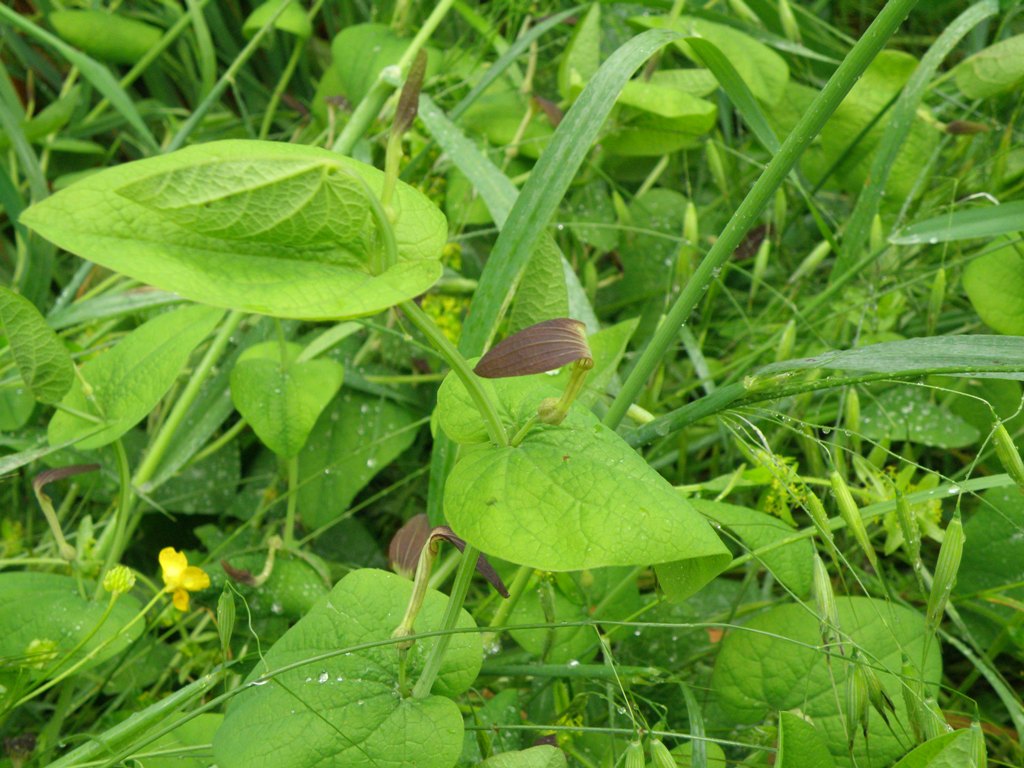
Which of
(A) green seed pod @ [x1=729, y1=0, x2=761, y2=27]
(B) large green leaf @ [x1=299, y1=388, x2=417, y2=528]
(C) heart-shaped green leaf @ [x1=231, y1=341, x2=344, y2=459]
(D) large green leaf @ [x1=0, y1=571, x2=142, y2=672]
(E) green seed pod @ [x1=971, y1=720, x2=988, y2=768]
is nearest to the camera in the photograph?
(E) green seed pod @ [x1=971, y1=720, x2=988, y2=768]

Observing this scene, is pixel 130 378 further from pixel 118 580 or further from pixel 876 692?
pixel 876 692

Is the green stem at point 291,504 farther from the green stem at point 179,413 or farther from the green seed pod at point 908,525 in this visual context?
the green seed pod at point 908,525

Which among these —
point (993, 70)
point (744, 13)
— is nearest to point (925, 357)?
point (993, 70)

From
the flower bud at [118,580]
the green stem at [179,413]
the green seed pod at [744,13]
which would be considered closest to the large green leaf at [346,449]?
the green stem at [179,413]

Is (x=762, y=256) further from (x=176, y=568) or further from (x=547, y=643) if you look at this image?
(x=176, y=568)

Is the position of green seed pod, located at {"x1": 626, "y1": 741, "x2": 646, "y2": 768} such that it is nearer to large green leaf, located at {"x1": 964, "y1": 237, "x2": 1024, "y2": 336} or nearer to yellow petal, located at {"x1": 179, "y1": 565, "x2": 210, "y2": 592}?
yellow petal, located at {"x1": 179, "y1": 565, "x2": 210, "y2": 592}

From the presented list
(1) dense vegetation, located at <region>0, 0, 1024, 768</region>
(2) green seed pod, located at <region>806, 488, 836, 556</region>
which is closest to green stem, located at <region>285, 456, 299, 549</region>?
(1) dense vegetation, located at <region>0, 0, 1024, 768</region>

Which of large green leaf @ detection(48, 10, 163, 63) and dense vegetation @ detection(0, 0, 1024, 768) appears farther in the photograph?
large green leaf @ detection(48, 10, 163, 63)
